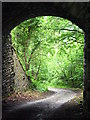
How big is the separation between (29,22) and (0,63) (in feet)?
15.0

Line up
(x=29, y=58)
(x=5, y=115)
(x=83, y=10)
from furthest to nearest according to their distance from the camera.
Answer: (x=29, y=58), (x=5, y=115), (x=83, y=10)

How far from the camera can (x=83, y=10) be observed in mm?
5215

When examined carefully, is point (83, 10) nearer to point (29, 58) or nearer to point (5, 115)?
point (5, 115)

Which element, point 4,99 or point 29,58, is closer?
point 4,99

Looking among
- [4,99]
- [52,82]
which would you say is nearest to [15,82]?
[4,99]

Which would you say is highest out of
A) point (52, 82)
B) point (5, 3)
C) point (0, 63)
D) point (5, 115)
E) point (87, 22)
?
point (5, 3)

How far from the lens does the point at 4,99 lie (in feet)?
27.1

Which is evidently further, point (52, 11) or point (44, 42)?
point (44, 42)

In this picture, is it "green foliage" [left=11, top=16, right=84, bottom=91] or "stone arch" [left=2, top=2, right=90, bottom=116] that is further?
"green foliage" [left=11, top=16, right=84, bottom=91]

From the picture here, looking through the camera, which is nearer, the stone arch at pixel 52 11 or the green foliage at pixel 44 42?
the stone arch at pixel 52 11

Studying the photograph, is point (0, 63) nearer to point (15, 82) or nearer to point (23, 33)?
point (15, 82)

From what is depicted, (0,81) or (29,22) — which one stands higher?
(29,22)

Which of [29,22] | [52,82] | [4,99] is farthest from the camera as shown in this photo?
[52,82]

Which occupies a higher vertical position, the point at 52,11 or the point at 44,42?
the point at 52,11
